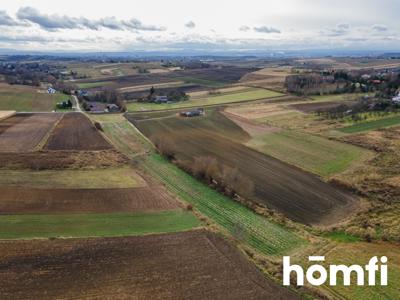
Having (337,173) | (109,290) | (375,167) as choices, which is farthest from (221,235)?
(375,167)

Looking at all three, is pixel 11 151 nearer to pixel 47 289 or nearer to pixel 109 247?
pixel 109 247

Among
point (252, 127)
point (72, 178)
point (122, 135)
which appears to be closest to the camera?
point (72, 178)

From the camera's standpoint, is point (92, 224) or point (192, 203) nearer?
point (92, 224)

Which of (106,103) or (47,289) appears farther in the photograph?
(106,103)

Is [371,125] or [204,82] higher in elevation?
[204,82]

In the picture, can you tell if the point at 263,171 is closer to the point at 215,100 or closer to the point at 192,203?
the point at 192,203

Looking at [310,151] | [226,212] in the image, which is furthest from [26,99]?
[226,212]

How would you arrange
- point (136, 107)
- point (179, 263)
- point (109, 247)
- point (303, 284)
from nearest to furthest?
point (303, 284)
point (179, 263)
point (109, 247)
point (136, 107)
